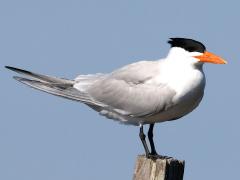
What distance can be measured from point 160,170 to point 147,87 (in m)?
3.00

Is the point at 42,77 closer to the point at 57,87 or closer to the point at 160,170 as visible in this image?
the point at 57,87

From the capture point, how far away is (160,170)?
6910 millimetres

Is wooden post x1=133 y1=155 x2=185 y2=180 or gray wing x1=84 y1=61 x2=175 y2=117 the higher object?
gray wing x1=84 y1=61 x2=175 y2=117

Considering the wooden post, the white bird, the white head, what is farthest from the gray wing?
the wooden post

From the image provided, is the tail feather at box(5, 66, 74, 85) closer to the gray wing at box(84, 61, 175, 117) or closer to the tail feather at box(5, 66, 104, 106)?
the tail feather at box(5, 66, 104, 106)

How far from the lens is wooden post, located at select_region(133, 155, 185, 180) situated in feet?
22.7

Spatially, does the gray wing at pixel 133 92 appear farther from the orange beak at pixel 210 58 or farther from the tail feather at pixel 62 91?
the orange beak at pixel 210 58

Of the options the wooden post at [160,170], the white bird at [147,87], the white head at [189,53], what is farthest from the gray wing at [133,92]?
the wooden post at [160,170]

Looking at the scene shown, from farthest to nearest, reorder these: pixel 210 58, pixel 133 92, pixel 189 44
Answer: pixel 133 92 → pixel 189 44 → pixel 210 58

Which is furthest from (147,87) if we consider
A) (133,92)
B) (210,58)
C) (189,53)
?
(210,58)

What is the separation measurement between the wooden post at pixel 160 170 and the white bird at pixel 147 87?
73.8 inches

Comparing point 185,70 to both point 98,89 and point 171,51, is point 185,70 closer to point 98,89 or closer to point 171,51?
point 171,51

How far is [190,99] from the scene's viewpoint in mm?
9359

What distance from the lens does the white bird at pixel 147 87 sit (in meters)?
9.45
